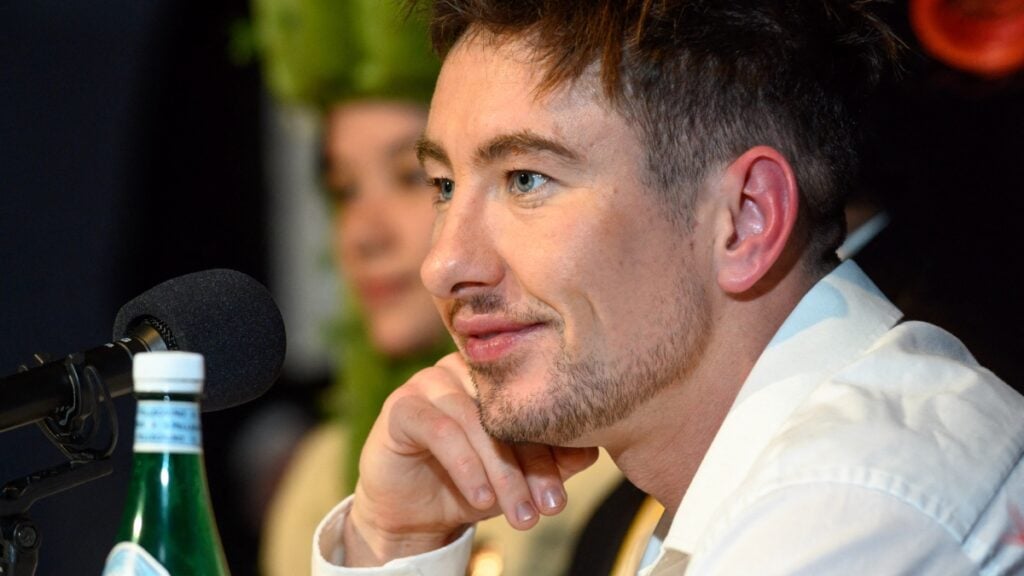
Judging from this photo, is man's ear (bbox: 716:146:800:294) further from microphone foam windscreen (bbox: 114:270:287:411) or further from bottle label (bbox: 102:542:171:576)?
bottle label (bbox: 102:542:171:576)

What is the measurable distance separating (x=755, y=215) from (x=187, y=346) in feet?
2.18

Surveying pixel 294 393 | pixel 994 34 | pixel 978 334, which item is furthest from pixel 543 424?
pixel 294 393

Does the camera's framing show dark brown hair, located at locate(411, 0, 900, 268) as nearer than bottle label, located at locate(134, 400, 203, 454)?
No

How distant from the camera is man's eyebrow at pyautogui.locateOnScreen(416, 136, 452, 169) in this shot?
149 cm

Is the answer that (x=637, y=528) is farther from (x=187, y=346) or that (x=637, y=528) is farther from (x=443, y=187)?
(x=187, y=346)

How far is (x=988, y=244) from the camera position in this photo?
79.4 inches

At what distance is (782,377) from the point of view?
1360 millimetres

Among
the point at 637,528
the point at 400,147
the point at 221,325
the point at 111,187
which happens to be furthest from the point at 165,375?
the point at 111,187

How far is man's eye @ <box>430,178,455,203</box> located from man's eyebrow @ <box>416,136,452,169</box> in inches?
1.2

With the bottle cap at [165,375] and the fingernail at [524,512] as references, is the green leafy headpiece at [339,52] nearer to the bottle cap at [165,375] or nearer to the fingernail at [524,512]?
the fingernail at [524,512]

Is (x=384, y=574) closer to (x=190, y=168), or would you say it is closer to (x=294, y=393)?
(x=294, y=393)

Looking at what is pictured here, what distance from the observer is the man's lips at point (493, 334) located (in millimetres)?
1411

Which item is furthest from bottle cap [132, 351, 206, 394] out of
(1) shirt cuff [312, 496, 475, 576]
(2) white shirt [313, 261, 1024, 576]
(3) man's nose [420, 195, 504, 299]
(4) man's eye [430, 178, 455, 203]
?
(1) shirt cuff [312, 496, 475, 576]

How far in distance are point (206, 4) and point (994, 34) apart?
1.52 m
